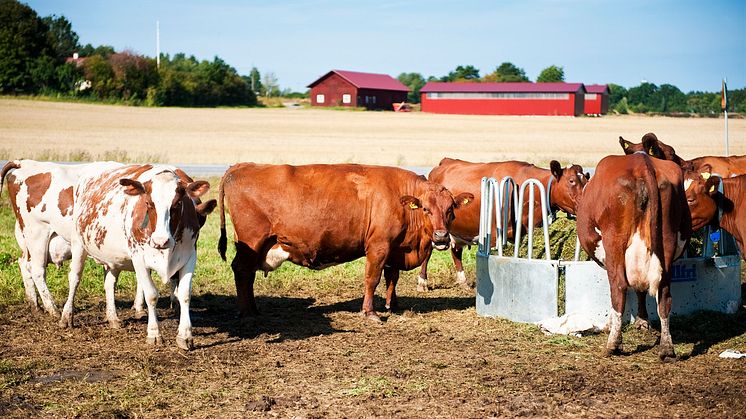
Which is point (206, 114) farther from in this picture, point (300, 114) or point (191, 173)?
point (191, 173)

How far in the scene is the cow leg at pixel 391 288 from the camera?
11.9m

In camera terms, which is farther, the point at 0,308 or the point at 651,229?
the point at 0,308

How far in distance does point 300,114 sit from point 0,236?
69.4 metres

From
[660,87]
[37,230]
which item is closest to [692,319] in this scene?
[37,230]

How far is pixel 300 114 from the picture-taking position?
85250 millimetres

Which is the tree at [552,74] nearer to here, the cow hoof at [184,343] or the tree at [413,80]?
the tree at [413,80]

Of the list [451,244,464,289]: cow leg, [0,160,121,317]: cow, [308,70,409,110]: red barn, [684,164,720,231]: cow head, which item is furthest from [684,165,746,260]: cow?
[308,70,409,110]: red barn

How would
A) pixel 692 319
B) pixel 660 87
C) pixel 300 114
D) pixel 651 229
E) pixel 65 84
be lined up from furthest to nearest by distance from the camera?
1. pixel 660 87
2. pixel 300 114
3. pixel 65 84
4. pixel 692 319
5. pixel 651 229

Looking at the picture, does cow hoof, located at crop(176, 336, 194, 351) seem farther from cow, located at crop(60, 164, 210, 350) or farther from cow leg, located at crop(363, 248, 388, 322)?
cow leg, located at crop(363, 248, 388, 322)

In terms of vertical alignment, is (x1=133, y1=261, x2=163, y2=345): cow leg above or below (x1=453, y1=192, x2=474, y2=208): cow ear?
below

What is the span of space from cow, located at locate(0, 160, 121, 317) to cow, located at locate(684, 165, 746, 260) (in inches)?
278

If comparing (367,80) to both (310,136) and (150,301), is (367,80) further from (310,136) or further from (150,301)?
(150,301)

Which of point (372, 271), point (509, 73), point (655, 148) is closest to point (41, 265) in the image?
point (372, 271)

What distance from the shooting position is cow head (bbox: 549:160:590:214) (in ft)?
41.3
